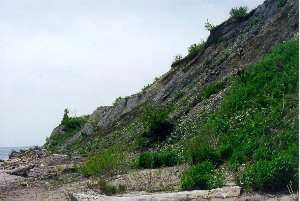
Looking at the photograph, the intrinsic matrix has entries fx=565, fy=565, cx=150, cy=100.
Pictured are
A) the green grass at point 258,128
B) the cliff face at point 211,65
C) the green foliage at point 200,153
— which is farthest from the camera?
the cliff face at point 211,65

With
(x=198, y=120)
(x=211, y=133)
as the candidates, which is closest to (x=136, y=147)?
(x=198, y=120)

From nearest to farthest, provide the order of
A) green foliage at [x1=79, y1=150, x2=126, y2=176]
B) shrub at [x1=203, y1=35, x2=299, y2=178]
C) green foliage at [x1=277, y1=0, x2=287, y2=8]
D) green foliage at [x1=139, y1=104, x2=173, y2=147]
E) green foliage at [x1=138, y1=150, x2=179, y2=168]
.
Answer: shrub at [x1=203, y1=35, x2=299, y2=178] < green foliage at [x1=138, y1=150, x2=179, y2=168] < green foliage at [x1=79, y1=150, x2=126, y2=176] < green foliage at [x1=139, y1=104, x2=173, y2=147] < green foliage at [x1=277, y1=0, x2=287, y2=8]

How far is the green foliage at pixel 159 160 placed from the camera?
918 inches

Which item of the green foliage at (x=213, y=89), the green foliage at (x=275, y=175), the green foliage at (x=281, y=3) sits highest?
the green foliage at (x=281, y=3)

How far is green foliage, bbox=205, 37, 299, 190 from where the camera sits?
16750 millimetres

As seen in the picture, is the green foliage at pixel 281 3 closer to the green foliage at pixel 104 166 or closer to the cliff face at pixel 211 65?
the cliff face at pixel 211 65

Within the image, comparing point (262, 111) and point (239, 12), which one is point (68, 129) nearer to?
point (239, 12)

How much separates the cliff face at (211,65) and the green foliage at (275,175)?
12.5 meters

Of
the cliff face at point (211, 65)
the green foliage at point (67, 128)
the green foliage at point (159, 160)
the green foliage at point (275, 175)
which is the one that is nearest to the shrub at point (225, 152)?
the green foliage at point (159, 160)

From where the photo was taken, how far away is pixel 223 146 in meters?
21.0

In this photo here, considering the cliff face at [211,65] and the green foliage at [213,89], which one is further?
the cliff face at [211,65]

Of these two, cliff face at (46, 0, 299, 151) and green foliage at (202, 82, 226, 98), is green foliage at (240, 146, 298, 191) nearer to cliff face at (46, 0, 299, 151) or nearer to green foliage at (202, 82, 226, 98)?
cliff face at (46, 0, 299, 151)

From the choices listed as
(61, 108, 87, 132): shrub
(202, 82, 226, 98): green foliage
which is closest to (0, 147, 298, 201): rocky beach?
(202, 82, 226, 98): green foliage

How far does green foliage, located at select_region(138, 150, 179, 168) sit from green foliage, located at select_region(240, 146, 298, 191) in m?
7.21
